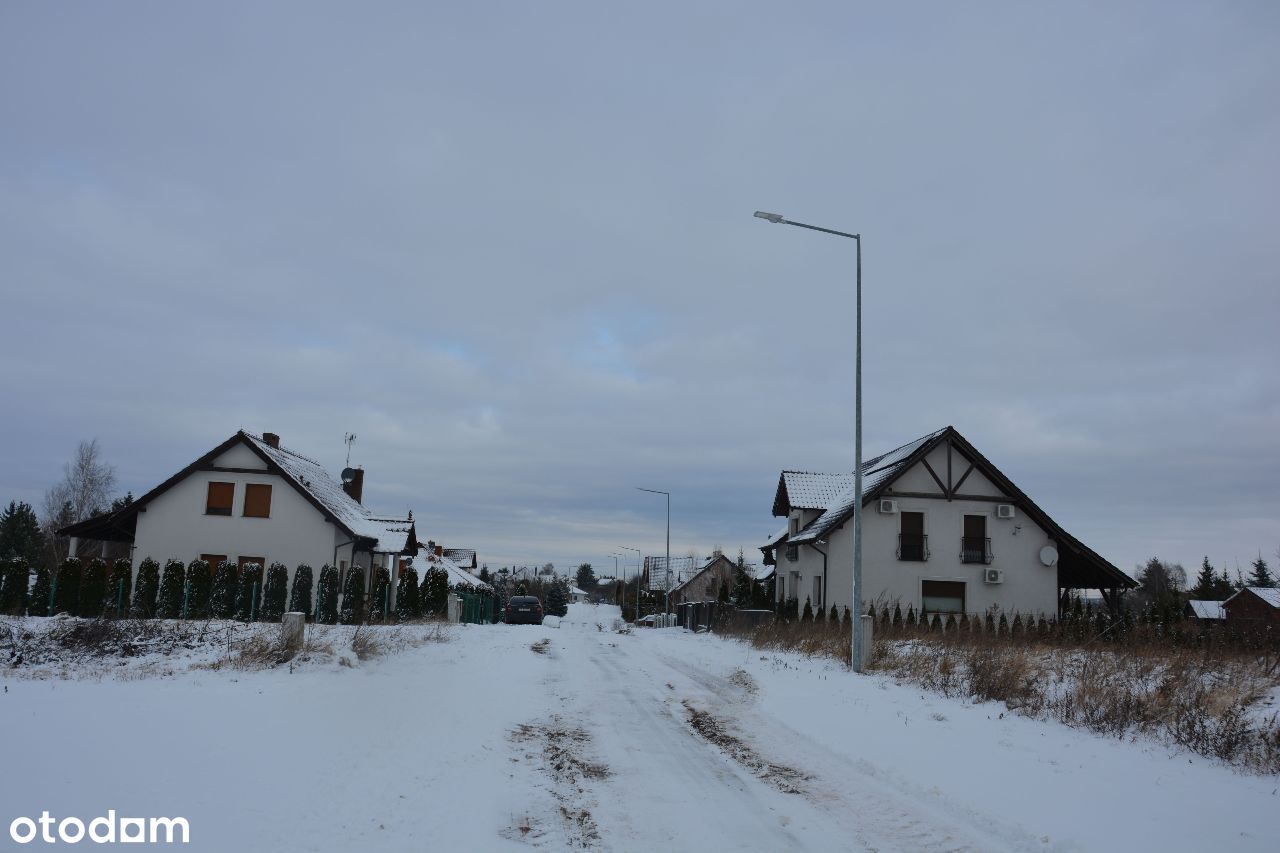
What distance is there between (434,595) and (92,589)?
14.1m

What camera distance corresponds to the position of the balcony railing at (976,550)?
3281 centimetres

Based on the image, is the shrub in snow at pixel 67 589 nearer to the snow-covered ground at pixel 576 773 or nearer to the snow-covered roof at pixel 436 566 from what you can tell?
the snow-covered ground at pixel 576 773

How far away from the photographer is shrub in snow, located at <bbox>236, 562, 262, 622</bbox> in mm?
Result: 25812

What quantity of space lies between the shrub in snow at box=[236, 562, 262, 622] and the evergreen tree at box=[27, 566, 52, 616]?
536 centimetres

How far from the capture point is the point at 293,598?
2711 centimetres

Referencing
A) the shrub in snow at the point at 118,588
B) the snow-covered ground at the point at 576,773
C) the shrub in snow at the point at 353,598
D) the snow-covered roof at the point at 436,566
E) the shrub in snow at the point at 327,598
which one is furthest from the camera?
the snow-covered roof at the point at 436,566

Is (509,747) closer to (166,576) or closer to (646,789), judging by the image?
(646,789)

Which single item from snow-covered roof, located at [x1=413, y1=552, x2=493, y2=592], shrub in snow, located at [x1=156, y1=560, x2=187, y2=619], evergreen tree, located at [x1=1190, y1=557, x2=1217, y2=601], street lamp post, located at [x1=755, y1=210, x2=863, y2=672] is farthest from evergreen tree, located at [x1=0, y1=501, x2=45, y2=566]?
evergreen tree, located at [x1=1190, y1=557, x2=1217, y2=601]

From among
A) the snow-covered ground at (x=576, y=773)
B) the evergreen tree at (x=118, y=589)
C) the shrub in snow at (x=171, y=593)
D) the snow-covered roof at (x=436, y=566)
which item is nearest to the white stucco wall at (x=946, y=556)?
the snow-covered ground at (x=576, y=773)

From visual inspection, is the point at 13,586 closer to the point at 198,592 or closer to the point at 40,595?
the point at 40,595

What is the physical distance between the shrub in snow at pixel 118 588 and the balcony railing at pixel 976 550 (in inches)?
1156

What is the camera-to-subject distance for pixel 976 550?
33125mm

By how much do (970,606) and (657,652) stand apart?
14.4 meters

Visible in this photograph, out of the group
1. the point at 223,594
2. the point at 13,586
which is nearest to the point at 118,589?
the point at 13,586
